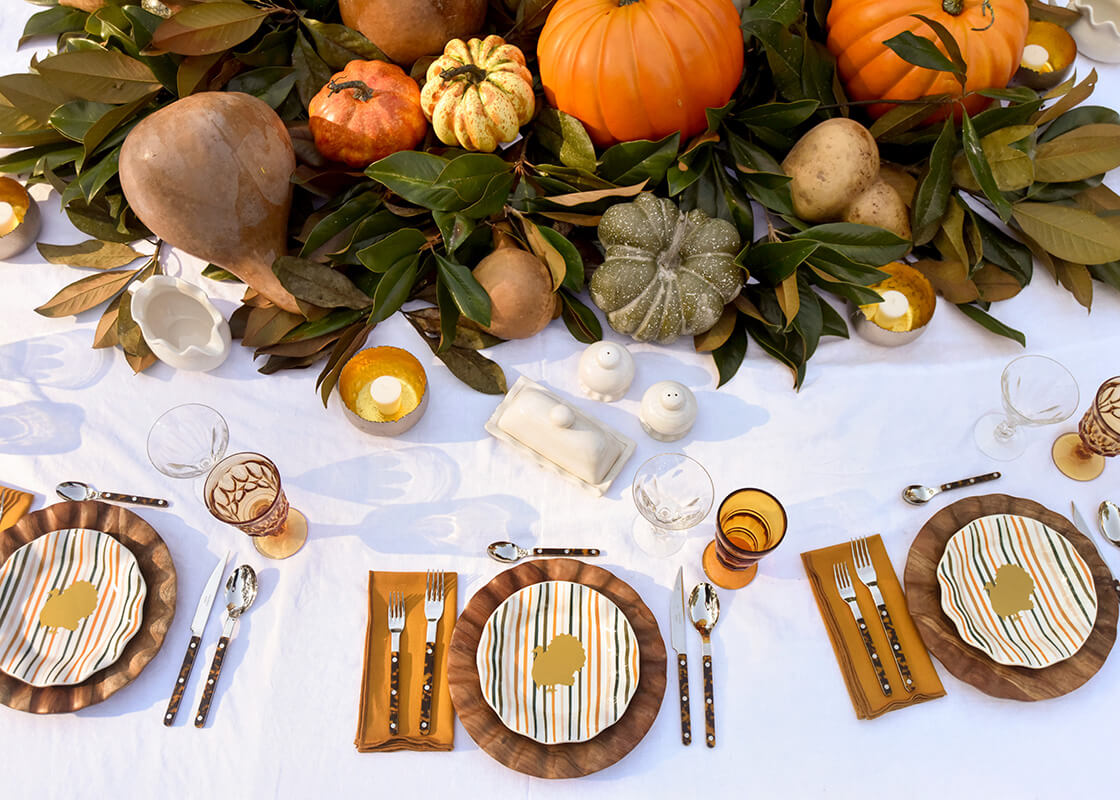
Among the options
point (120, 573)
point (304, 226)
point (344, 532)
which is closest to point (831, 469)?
point (344, 532)

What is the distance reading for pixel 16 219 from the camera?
1172mm

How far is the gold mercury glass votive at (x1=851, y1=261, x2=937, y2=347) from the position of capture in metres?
1.10

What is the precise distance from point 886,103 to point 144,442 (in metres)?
1.30

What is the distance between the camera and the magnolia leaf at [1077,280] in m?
1.14

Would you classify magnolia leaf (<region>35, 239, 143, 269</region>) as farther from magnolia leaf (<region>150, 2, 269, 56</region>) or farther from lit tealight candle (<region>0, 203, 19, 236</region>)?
magnolia leaf (<region>150, 2, 269, 56</region>)

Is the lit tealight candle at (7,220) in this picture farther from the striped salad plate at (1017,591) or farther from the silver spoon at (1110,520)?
the silver spoon at (1110,520)

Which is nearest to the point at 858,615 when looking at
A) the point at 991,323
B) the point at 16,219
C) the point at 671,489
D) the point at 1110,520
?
the point at 671,489

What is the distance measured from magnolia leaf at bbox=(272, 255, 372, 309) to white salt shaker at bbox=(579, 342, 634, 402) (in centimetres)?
35

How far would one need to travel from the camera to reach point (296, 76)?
3.92ft

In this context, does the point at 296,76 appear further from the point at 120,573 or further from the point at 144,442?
the point at 120,573

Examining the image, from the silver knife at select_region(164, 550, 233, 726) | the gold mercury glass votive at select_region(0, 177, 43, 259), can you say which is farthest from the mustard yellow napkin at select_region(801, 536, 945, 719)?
the gold mercury glass votive at select_region(0, 177, 43, 259)

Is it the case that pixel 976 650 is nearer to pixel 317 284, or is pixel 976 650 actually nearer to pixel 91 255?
pixel 317 284

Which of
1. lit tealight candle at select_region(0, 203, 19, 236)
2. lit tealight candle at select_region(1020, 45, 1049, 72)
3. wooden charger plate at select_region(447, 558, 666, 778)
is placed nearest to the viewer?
wooden charger plate at select_region(447, 558, 666, 778)

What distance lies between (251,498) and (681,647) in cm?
61
